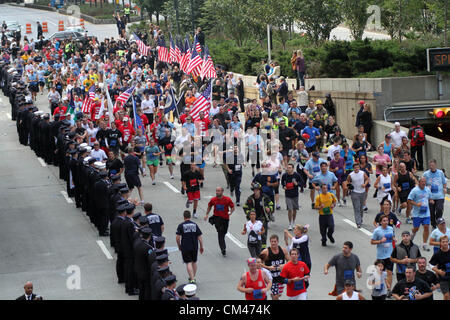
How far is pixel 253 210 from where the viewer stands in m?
18.9

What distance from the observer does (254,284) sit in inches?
581

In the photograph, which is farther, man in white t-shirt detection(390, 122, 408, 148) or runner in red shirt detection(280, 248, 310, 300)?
man in white t-shirt detection(390, 122, 408, 148)

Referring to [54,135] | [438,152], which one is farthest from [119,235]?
[438,152]

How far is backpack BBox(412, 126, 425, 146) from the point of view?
26.6 meters

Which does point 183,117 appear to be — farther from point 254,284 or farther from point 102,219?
point 254,284

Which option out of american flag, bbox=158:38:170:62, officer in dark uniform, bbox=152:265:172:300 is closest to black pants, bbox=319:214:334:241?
officer in dark uniform, bbox=152:265:172:300

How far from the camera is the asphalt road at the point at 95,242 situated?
1794cm

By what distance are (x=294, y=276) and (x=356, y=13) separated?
2618 centimetres

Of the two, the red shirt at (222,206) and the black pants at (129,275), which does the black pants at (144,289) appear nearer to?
the black pants at (129,275)

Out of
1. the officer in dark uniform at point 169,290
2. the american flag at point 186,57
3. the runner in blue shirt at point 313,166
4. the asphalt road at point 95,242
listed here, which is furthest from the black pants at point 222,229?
the american flag at point 186,57

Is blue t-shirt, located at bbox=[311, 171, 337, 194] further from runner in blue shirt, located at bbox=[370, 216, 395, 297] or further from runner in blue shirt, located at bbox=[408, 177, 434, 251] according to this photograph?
runner in blue shirt, located at bbox=[370, 216, 395, 297]

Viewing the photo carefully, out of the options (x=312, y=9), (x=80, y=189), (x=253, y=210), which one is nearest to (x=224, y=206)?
(x=253, y=210)

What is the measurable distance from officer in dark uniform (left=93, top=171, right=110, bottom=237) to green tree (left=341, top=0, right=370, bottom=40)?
20.4 meters
